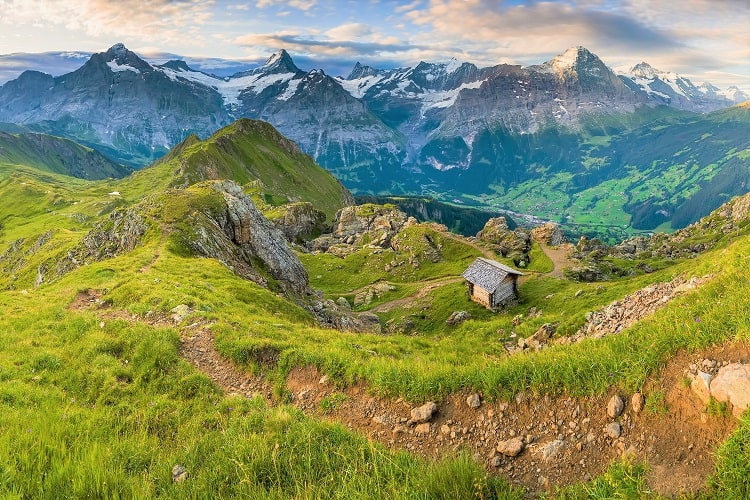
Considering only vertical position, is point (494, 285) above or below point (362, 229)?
above

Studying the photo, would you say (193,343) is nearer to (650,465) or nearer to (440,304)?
(650,465)

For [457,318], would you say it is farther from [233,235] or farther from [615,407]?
[615,407]

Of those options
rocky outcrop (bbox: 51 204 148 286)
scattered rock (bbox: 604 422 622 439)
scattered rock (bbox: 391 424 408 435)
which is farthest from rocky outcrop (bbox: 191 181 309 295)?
scattered rock (bbox: 604 422 622 439)

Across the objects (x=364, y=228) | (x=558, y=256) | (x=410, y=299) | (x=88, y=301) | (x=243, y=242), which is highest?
(x=88, y=301)

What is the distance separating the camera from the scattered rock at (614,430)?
7.29 metres

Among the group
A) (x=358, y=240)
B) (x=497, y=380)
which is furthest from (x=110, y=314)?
(x=358, y=240)

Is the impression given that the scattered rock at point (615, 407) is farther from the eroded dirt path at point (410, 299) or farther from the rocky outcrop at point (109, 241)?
the eroded dirt path at point (410, 299)

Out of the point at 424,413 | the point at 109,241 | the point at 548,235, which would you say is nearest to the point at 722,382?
the point at 424,413

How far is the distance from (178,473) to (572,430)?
7576 mm

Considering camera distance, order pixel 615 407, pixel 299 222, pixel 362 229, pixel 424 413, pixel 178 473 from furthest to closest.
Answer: pixel 299 222 → pixel 362 229 → pixel 424 413 → pixel 615 407 → pixel 178 473

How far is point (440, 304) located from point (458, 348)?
52555 mm

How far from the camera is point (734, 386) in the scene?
6395mm

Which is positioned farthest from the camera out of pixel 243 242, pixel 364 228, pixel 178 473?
pixel 364 228

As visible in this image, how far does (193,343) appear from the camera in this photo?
18438mm
